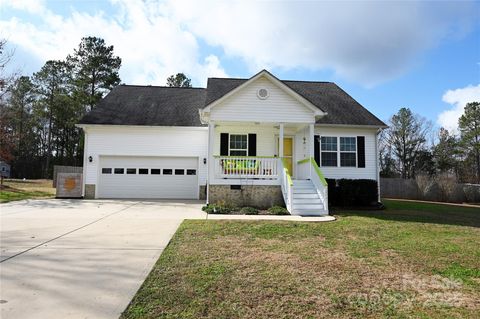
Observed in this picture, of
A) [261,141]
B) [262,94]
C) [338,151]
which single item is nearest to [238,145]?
[261,141]

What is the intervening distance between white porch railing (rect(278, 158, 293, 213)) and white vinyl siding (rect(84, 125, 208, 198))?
516 cm

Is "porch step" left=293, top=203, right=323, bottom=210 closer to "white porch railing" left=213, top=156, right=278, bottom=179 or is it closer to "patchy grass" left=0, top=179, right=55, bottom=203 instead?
"white porch railing" left=213, top=156, right=278, bottom=179

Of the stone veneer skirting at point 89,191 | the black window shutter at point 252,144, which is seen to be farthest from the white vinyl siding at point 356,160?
the stone veneer skirting at point 89,191

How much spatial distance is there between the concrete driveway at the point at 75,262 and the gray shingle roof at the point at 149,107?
27.4 ft

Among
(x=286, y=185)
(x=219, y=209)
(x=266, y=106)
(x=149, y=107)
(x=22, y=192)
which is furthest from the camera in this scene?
(x=22, y=192)

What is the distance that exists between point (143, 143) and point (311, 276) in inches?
535

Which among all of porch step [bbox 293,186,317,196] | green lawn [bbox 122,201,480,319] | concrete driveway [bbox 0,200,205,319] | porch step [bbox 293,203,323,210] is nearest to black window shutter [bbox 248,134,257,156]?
porch step [bbox 293,186,317,196]

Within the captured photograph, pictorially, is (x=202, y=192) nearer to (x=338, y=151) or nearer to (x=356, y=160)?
(x=338, y=151)

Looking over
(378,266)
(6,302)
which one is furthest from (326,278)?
(6,302)

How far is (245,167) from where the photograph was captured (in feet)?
41.4

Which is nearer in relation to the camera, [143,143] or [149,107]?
[143,143]

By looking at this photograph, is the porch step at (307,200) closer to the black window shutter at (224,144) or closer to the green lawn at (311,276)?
the green lawn at (311,276)

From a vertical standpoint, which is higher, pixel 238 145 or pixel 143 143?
pixel 143 143

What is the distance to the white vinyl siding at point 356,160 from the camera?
14945mm
